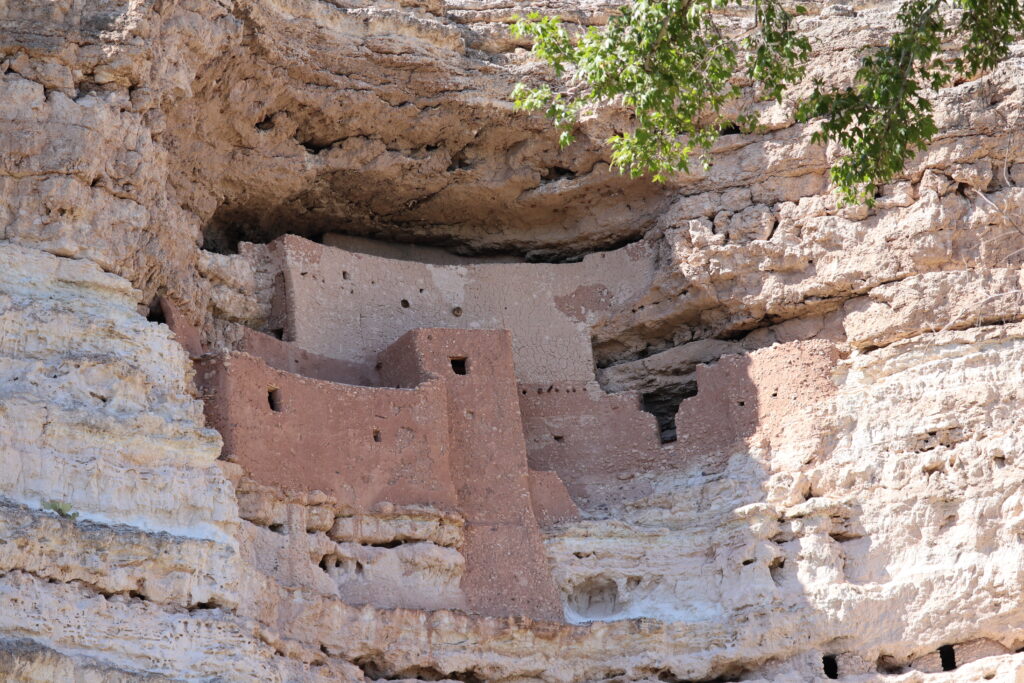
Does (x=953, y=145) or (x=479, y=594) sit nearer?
(x=479, y=594)

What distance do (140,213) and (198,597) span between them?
15.2 feet

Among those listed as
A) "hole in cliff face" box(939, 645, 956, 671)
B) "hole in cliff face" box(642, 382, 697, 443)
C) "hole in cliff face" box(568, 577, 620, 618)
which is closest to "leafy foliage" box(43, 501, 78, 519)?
"hole in cliff face" box(568, 577, 620, 618)

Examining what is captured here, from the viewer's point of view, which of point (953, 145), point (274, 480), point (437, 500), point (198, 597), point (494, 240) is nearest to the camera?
point (198, 597)

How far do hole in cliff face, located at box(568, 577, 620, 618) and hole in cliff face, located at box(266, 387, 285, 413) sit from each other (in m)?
4.16

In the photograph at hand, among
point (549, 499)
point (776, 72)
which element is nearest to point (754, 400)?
point (549, 499)

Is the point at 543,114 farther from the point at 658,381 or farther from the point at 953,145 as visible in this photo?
the point at 953,145

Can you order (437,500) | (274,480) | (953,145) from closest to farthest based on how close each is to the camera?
(274,480) < (437,500) < (953,145)

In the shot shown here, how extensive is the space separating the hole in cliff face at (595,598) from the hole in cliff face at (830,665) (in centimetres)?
249

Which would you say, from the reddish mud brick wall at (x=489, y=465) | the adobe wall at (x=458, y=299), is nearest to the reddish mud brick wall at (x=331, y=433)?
the reddish mud brick wall at (x=489, y=465)

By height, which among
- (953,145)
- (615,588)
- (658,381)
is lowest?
(615,588)

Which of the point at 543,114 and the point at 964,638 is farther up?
the point at 543,114

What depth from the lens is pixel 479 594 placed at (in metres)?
18.9

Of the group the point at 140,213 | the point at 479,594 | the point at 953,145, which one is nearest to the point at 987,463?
the point at 953,145

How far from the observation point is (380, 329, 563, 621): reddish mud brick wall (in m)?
19.1
